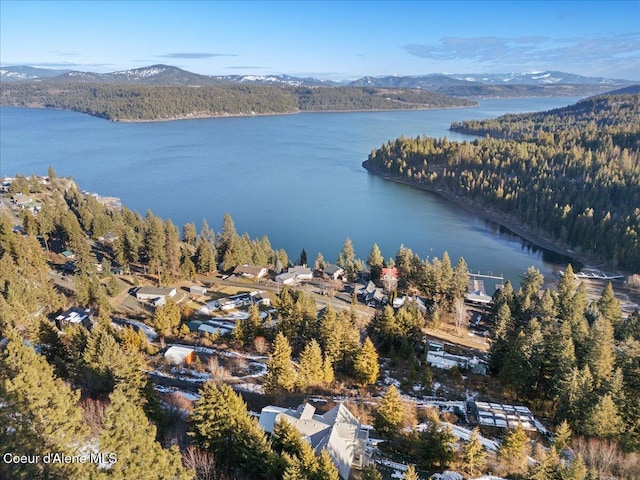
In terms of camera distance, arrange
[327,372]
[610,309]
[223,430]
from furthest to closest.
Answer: [610,309], [327,372], [223,430]

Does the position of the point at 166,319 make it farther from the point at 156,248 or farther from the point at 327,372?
the point at 156,248

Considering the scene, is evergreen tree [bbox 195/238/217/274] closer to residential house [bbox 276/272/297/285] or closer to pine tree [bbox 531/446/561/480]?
residential house [bbox 276/272/297/285]

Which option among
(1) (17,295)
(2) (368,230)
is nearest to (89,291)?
(1) (17,295)

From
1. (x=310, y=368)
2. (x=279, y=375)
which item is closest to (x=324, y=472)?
(x=279, y=375)

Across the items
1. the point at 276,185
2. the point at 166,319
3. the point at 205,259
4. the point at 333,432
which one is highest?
the point at 276,185

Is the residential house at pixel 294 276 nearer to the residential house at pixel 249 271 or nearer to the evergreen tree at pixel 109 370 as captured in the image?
the residential house at pixel 249 271
